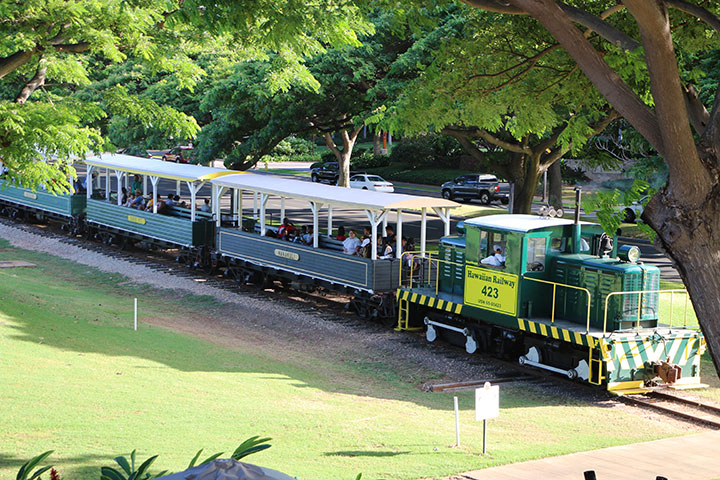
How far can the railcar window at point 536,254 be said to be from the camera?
17.5 metres

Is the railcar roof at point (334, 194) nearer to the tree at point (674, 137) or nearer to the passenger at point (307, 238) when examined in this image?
the passenger at point (307, 238)

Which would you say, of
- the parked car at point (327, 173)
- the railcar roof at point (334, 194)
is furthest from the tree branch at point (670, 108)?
the parked car at point (327, 173)

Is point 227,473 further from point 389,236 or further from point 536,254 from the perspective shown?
point 389,236

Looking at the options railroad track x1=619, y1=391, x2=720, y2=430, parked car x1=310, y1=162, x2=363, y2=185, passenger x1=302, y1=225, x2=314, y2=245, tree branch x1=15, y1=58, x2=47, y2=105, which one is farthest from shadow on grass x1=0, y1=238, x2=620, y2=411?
parked car x1=310, y1=162, x2=363, y2=185

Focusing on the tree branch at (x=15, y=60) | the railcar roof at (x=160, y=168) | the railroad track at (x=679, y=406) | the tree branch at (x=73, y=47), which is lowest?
the railroad track at (x=679, y=406)

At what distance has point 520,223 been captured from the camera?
17.8 m

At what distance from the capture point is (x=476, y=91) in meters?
12.8

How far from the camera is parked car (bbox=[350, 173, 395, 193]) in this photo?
55719 mm

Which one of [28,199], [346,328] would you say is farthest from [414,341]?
[28,199]

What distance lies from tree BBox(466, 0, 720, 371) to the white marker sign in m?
4.70

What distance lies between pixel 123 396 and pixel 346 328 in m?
8.14

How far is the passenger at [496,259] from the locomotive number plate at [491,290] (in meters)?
0.19

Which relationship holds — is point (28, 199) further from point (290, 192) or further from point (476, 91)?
point (476, 91)

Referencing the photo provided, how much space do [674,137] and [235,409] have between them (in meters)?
8.08
